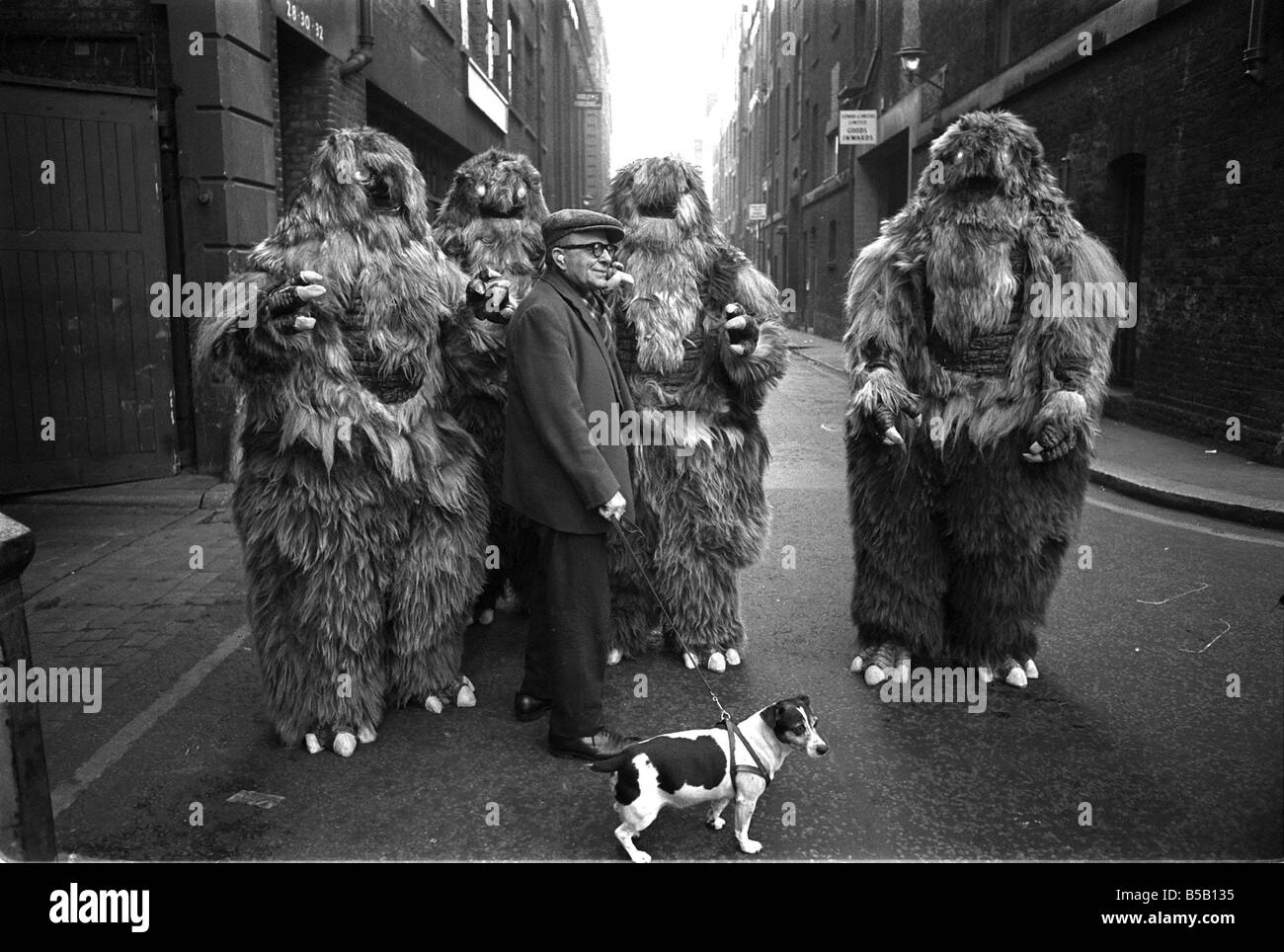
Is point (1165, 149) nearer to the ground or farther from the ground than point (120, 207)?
farther from the ground

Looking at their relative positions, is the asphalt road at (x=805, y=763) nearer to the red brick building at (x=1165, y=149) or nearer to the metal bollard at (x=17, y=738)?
the metal bollard at (x=17, y=738)

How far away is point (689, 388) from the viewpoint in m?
4.65

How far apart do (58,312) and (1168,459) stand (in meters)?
8.85

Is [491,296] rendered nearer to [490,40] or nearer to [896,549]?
[896,549]

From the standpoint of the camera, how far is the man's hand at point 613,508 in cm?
360

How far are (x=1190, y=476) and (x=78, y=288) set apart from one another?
8463 millimetres

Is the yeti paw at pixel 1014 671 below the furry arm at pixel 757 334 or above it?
below

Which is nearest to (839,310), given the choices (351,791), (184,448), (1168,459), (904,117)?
(904,117)

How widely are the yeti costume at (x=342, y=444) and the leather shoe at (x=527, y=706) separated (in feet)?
1.53

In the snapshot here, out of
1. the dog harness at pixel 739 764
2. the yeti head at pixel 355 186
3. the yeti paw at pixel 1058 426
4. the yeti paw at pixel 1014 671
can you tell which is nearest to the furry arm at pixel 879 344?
the yeti paw at pixel 1058 426

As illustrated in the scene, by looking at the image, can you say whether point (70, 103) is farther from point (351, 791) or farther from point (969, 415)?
point (969, 415)

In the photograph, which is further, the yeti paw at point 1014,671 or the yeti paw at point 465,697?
the yeti paw at point 1014,671

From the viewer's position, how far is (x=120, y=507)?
7.73 metres

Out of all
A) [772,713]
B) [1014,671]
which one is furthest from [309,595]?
[1014,671]
